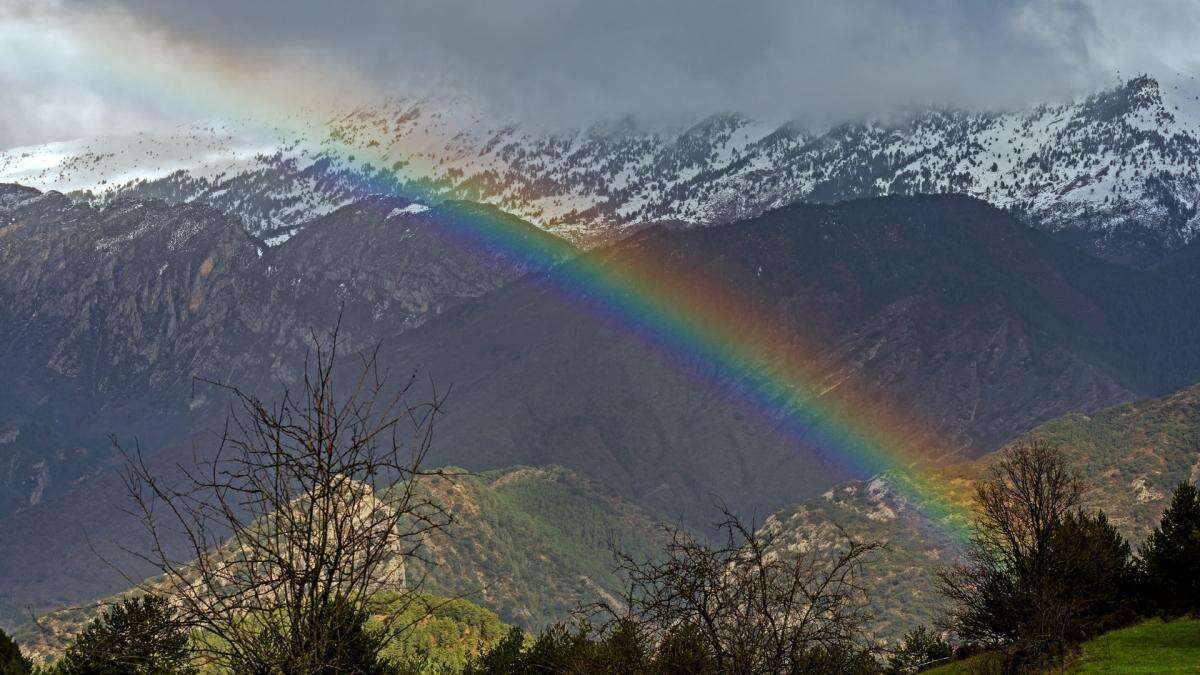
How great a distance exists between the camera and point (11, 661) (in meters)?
43.5

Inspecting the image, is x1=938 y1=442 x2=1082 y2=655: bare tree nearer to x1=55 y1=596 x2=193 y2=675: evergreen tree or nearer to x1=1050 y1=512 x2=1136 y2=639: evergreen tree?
x1=1050 y1=512 x2=1136 y2=639: evergreen tree

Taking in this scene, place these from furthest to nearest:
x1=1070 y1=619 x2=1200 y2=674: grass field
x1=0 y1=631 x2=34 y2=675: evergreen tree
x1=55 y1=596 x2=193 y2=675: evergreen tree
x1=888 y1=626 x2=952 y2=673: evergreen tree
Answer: x1=888 y1=626 x2=952 y2=673: evergreen tree
x1=0 y1=631 x2=34 y2=675: evergreen tree
x1=1070 y1=619 x2=1200 y2=674: grass field
x1=55 y1=596 x2=193 y2=675: evergreen tree

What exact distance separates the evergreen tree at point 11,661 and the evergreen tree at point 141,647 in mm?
1220

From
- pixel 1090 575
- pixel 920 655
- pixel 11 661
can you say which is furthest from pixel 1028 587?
pixel 11 661

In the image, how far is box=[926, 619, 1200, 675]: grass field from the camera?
3691 cm

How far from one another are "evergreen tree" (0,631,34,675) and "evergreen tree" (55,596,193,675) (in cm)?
122

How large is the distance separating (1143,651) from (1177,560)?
10.3 m

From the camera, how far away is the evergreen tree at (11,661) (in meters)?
42.1

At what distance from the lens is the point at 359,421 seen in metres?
14.4

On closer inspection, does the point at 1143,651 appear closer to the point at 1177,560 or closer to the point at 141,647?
the point at 1177,560

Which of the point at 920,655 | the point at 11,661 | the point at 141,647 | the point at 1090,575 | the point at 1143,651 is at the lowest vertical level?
the point at 1143,651

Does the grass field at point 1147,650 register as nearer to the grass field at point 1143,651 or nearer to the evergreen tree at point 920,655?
the grass field at point 1143,651

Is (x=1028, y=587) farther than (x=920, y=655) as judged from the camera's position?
No

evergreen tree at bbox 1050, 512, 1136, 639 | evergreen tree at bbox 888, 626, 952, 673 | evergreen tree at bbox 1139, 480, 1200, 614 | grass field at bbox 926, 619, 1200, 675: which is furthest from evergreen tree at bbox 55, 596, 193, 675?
evergreen tree at bbox 888, 626, 952, 673
